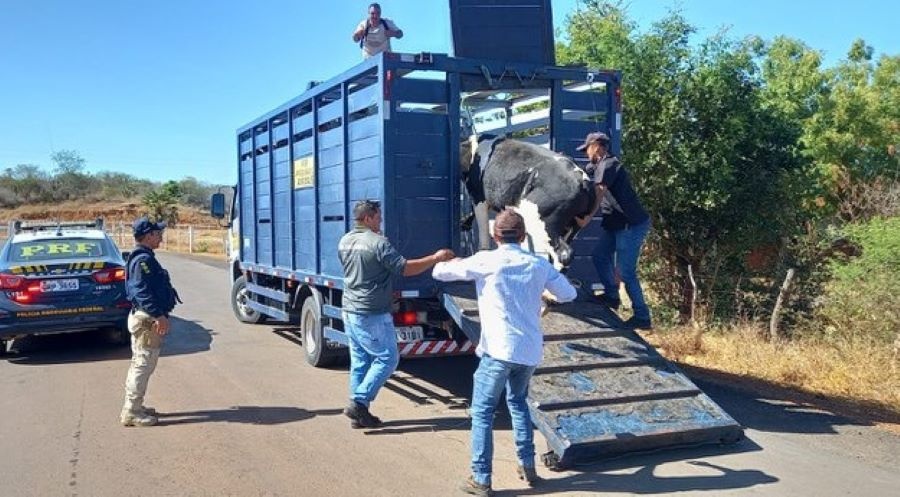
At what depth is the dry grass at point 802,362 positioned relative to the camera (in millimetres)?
7973

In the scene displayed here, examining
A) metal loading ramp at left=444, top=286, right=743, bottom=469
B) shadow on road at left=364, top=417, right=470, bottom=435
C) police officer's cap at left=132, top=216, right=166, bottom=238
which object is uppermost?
police officer's cap at left=132, top=216, right=166, bottom=238

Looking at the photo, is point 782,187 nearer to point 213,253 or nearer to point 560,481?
point 560,481

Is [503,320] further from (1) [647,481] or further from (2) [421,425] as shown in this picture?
(2) [421,425]

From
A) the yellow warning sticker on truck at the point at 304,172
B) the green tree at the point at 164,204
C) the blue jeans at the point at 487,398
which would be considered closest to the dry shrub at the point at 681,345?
the yellow warning sticker on truck at the point at 304,172

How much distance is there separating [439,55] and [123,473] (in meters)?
4.36

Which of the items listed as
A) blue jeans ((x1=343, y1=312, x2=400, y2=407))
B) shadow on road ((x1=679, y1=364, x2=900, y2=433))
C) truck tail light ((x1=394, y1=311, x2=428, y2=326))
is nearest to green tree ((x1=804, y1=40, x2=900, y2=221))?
shadow on road ((x1=679, y1=364, x2=900, y2=433))

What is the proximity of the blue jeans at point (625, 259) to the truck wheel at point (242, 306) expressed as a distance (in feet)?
22.4

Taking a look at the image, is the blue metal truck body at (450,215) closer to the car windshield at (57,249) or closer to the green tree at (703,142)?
the car windshield at (57,249)

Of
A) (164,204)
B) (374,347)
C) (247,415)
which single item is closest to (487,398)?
(374,347)

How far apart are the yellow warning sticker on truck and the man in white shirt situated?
4.06 m

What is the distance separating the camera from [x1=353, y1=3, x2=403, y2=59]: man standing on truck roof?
9.65 meters

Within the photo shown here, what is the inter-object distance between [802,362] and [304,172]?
6.14 m

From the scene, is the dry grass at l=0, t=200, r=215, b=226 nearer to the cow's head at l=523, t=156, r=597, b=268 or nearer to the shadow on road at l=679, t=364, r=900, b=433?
the shadow on road at l=679, t=364, r=900, b=433

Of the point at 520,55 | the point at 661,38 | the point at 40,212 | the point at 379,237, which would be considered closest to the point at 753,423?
the point at 379,237
